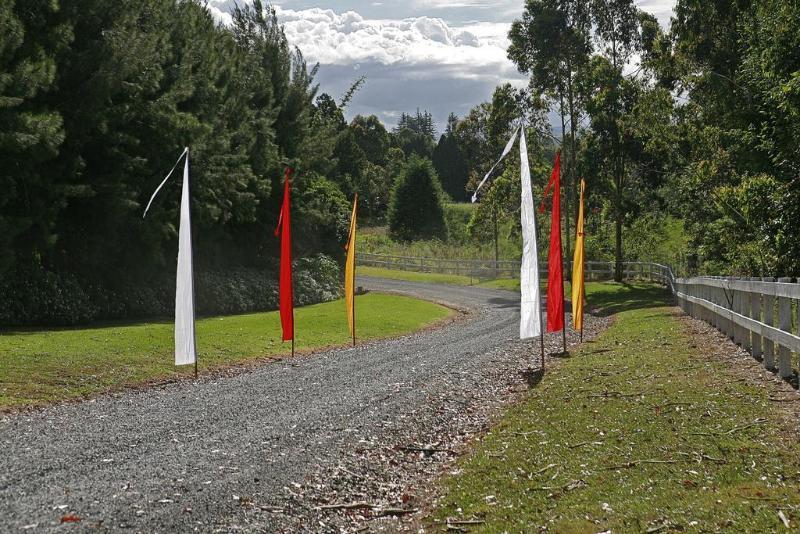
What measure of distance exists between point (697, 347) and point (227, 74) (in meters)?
26.7

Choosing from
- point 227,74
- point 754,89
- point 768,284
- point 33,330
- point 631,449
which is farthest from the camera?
point 227,74

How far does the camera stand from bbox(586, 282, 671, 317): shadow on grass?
3638cm

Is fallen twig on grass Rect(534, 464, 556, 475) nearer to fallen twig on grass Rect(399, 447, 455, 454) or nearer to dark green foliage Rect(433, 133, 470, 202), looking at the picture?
fallen twig on grass Rect(399, 447, 455, 454)

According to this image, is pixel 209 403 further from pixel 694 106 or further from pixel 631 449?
pixel 694 106

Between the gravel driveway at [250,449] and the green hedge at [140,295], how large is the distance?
35.0ft

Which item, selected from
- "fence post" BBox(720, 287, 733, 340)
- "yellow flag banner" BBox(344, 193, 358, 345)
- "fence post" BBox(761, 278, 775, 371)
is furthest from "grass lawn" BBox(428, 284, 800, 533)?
"yellow flag banner" BBox(344, 193, 358, 345)

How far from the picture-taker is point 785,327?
34.8 ft

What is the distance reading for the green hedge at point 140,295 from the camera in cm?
2512

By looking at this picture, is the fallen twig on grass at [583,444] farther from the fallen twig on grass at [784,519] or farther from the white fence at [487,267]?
the white fence at [487,267]

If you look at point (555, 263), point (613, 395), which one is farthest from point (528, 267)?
point (613, 395)

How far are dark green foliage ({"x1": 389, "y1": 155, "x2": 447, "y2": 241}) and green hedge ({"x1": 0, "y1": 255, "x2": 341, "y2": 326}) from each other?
143 feet

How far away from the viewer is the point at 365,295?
44375 millimetres

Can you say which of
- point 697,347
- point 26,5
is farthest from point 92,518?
point 26,5

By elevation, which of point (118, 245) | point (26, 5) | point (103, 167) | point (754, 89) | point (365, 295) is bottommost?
point (365, 295)
